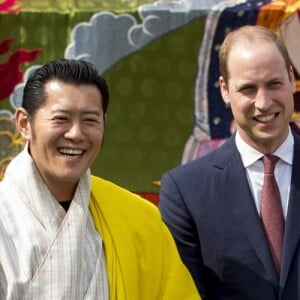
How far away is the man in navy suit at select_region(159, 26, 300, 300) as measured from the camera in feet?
8.11

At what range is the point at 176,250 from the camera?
245cm

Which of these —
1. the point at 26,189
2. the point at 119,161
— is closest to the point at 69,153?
the point at 26,189

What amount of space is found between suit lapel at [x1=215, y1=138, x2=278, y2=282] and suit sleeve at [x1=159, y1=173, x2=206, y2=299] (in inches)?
4.8

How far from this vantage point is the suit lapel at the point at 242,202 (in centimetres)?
250

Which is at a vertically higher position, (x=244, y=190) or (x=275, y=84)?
(x=275, y=84)

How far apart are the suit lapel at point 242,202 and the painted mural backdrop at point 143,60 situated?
1.41 m

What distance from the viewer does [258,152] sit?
255 centimetres

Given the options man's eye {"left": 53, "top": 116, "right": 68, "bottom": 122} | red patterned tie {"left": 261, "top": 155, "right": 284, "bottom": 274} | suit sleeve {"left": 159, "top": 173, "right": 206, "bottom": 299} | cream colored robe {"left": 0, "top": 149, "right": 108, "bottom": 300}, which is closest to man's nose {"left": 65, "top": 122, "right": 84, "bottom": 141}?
man's eye {"left": 53, "top": 116, "right": 68, "bottom": 122}

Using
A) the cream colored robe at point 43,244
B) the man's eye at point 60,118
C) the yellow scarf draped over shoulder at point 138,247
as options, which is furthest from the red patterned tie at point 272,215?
the man's eye at point 60,118

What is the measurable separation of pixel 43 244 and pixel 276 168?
681 millimetres

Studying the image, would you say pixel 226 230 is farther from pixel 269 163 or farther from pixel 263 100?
pixel 263 100

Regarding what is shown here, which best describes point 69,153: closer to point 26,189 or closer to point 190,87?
point 26,189

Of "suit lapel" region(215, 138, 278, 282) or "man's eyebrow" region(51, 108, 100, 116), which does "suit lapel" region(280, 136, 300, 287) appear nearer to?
"suit lapel" region(215, 138, 278, 282)

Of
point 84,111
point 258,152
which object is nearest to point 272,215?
point 258,152
